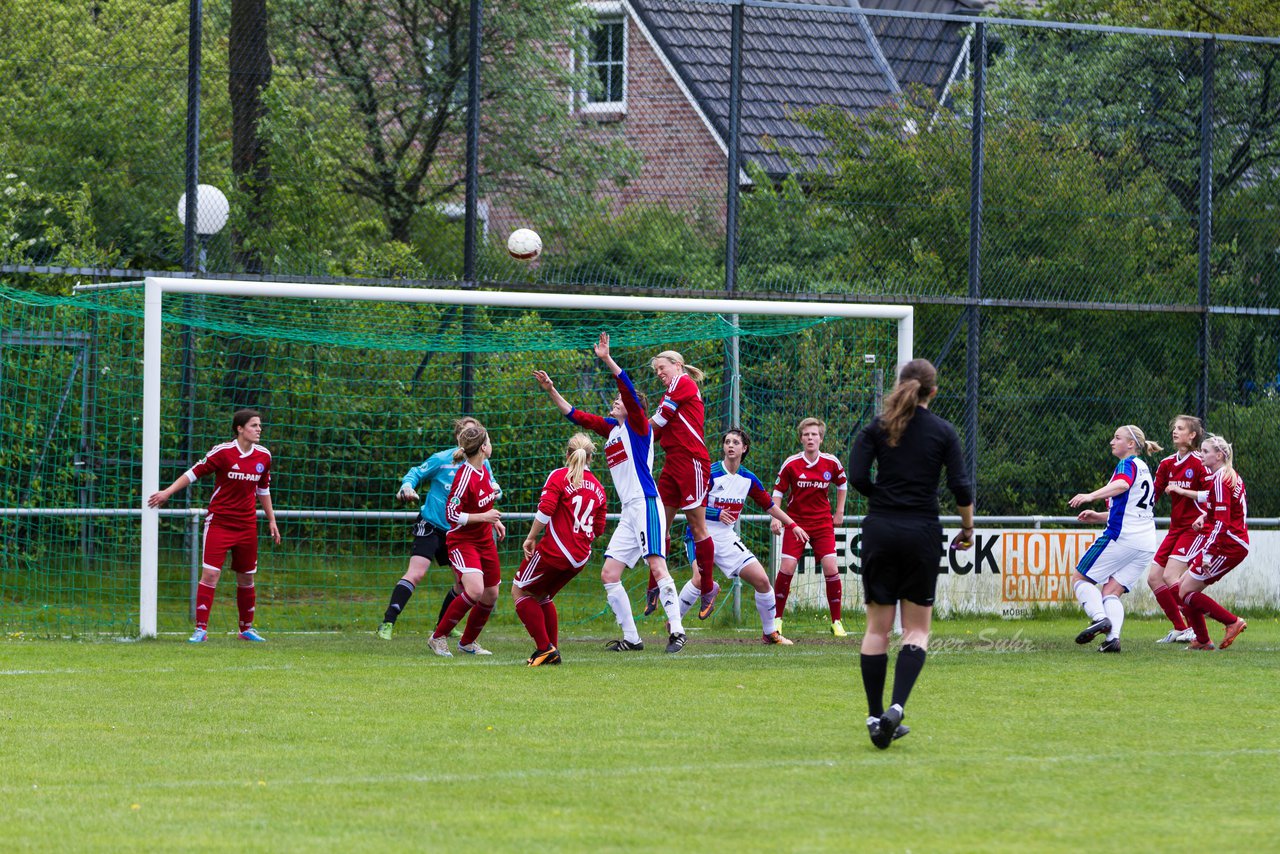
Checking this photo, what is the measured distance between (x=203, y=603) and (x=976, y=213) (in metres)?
8.57

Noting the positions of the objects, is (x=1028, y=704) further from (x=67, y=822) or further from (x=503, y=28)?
(x=503, y=28)

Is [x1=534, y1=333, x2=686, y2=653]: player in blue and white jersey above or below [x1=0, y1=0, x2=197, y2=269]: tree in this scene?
below

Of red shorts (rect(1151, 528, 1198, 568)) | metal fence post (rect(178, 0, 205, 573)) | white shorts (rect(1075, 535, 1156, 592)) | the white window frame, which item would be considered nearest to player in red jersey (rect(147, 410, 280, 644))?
metal fence post (rect(178, 0, 205, 573))

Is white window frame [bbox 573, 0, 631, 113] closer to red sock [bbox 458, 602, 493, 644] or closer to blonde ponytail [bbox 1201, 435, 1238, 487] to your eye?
red sock [bbox 458, 602, 493, 644]

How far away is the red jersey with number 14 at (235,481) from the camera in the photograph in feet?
44.4

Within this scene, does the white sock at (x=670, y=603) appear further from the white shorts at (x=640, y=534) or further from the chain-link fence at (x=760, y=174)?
the chain-link fence at (x=760, y=174)

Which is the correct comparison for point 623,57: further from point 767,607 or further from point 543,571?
point 543,571

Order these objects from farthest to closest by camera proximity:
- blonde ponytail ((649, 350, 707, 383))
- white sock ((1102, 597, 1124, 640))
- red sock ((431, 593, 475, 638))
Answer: white sock ((1102, 597, 1124, 640))
blonde ponytail ((649, 350, 707, 383))
red sock ((431, 593, 475, 638))

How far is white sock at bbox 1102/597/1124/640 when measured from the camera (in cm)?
1338

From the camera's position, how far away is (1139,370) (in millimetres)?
17984

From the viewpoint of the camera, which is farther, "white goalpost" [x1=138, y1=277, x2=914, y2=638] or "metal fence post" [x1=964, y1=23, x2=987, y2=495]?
"metal fence post" [x1=964, y1=23, x2=987, y2=495]

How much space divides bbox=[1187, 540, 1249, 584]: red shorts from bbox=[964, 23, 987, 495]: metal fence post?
3.55 m

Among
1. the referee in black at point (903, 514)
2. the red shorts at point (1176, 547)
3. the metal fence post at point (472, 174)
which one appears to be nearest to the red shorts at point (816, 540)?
the red shorts at point (1176, 547)

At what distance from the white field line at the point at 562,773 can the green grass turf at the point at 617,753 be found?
2 cm
